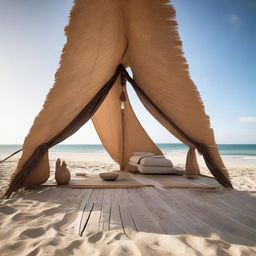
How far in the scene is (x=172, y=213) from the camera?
Result: 1860 mm

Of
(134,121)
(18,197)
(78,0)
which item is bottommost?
(18,197)

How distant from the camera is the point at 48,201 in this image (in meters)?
2.26

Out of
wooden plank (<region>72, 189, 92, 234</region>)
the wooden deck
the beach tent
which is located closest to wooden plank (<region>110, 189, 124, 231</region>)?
the wooden deck

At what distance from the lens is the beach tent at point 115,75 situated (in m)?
2.58

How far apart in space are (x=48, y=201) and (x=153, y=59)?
2.50m

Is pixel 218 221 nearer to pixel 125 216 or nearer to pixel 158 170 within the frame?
pixel 125 216

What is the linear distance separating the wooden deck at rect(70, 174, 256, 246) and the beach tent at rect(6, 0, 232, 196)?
1005 millimetres

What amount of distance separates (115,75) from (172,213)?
8.73ft

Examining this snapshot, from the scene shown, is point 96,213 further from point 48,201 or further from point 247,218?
point 247,218

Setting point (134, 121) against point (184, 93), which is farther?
point (134, 121)

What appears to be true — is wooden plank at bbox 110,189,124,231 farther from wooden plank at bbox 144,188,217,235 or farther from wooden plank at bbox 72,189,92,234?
wooden plank at bbox 144,188,217,235

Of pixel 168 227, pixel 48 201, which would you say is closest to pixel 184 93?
pixel 168 227

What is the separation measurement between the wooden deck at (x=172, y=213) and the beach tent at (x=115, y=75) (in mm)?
1005

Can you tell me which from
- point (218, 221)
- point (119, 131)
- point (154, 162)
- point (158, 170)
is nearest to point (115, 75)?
point (119, 131)
